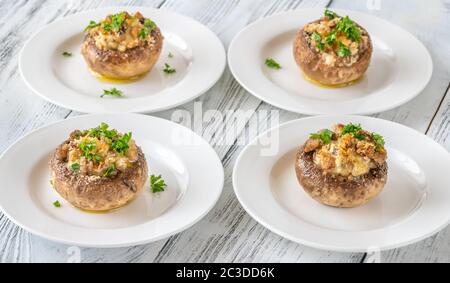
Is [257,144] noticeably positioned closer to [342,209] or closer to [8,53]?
[342,209]

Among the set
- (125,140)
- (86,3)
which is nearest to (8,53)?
(86,3)

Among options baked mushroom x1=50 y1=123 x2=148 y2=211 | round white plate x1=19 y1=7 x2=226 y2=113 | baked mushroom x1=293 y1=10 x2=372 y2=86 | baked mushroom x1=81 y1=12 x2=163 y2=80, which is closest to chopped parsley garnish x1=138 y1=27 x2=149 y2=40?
baked mushroom x1=81 y1=12 x2=163 y2=80

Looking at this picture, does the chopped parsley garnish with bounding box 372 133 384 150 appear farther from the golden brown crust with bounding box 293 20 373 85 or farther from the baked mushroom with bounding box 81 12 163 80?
the baked mushroom with bounding box 81 12 163 80

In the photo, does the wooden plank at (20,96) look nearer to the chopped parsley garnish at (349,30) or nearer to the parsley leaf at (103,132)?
the parsley leaf at (103,132)

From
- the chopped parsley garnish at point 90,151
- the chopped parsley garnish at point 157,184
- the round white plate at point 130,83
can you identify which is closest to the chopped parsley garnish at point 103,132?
the chopped parsley garnish at point 90,151

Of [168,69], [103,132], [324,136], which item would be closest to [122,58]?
[168,69]

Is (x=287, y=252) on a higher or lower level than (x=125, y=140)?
lower
